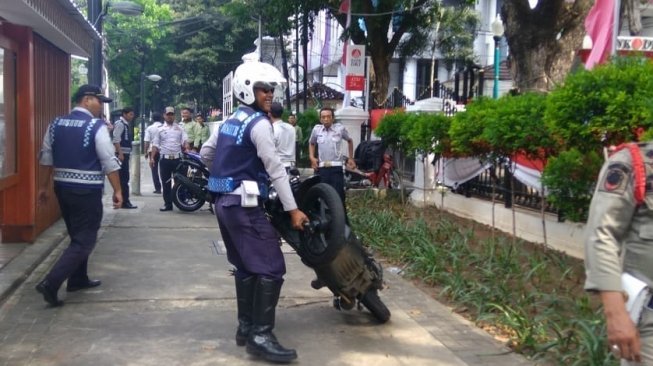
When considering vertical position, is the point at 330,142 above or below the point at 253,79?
below

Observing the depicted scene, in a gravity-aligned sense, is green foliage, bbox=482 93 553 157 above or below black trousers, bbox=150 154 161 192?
above

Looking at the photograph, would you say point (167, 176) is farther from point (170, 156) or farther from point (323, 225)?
point (323, 225)

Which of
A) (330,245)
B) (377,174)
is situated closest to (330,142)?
(377,174)

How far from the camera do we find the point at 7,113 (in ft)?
25.8

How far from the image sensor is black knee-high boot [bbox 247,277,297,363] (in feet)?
14.9

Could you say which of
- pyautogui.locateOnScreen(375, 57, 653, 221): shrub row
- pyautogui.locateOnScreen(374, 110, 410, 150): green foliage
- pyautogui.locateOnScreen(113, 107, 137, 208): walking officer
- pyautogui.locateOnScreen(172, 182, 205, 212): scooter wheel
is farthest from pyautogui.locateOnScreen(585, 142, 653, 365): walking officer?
pyautogui.locateOnScreen(113, 107, 137, 208): walking officer

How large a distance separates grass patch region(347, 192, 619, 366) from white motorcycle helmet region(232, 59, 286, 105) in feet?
7.95

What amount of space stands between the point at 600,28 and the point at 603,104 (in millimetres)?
4352

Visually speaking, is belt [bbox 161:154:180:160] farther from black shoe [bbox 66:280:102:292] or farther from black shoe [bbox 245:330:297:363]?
black shoe [bbox 245:330:297:363]

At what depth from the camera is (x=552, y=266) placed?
6824 millimetres

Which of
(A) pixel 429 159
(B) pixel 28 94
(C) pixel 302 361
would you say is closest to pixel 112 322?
(C) pixel 302 361

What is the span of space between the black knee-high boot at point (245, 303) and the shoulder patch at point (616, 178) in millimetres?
2633

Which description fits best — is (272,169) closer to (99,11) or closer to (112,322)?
(112,322)

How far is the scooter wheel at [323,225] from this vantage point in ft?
15.8
